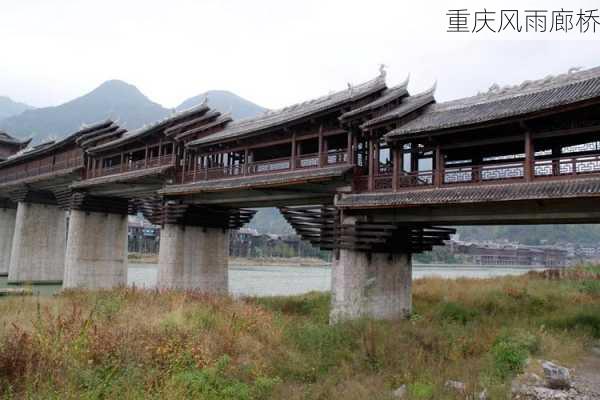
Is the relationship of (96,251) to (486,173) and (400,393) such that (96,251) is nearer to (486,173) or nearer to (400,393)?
(486,173)

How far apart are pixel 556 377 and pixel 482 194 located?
5121 millimetres

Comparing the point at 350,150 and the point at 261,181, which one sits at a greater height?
the point at 350,150

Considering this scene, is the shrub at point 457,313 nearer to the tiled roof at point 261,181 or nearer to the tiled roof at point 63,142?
the tiled roof at point 261,181

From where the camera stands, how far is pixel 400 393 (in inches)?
324

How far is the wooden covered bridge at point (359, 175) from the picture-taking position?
489 inches

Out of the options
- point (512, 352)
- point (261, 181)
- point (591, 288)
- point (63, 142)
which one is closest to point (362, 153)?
point (261, 181)

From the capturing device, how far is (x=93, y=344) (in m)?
8.19

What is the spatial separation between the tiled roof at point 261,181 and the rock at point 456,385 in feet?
26.1

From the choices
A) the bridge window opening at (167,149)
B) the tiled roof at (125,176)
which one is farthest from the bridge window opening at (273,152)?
the bridge window opening at (167,149)

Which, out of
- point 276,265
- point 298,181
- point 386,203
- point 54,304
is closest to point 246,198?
point 298,181

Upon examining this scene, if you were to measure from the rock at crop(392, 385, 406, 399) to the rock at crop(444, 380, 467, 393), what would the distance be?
30.1 inches

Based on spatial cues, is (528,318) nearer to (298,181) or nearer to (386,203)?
(386,203)

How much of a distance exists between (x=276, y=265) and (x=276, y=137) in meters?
65.5

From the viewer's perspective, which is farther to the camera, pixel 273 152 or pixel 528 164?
pixel 273 152
